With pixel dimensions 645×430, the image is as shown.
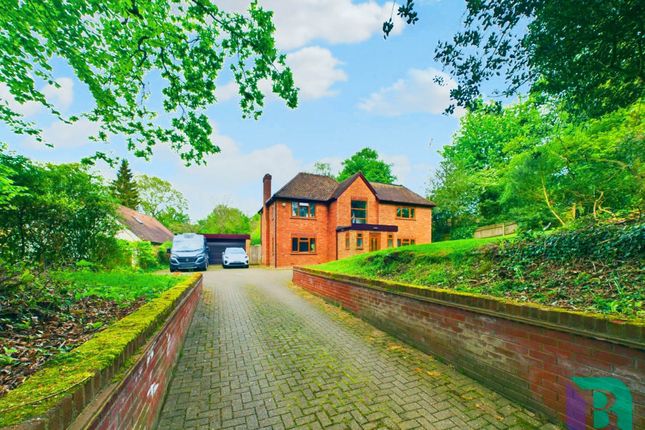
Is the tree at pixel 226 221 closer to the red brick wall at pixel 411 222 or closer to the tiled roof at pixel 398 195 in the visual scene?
the tiled roof at pixel 398 195

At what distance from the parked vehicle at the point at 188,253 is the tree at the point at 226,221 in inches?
921

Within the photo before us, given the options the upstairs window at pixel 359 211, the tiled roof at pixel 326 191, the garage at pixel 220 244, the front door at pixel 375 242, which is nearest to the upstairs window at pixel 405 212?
the tiled roof at pixel 326 191

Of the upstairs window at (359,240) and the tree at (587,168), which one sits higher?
the tree at (587,168)

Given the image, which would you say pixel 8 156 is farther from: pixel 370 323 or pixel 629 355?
pixel 629 355

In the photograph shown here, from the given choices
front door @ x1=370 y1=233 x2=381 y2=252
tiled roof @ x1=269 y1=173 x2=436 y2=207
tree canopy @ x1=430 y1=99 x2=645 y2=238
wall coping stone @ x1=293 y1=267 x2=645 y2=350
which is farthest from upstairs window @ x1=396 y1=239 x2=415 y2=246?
wall coping stone @ x1=293 y1=267 x2=645 y2=350

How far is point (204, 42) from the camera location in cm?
541

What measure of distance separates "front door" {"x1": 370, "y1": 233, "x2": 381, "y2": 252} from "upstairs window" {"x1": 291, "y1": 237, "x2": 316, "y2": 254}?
15.6 feet

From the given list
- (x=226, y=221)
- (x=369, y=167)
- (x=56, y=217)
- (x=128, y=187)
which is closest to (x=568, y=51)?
(x=56, y=217)

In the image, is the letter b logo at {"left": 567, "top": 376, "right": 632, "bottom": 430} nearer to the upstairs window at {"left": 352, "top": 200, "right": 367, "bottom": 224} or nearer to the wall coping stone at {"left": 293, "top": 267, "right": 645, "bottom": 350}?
the wall coping stone at {"left": 293, "top": 267, "right": 645, "bottom": 350}

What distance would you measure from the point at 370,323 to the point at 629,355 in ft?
13.7

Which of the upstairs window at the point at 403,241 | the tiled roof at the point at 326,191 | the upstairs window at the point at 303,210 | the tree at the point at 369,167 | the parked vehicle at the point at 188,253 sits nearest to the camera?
the parked vehicle at the point at 188,253

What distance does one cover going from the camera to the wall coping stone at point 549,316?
6.98ft

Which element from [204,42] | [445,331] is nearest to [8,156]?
[204,42]

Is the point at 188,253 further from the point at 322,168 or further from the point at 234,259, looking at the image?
A: the point at 322,168
